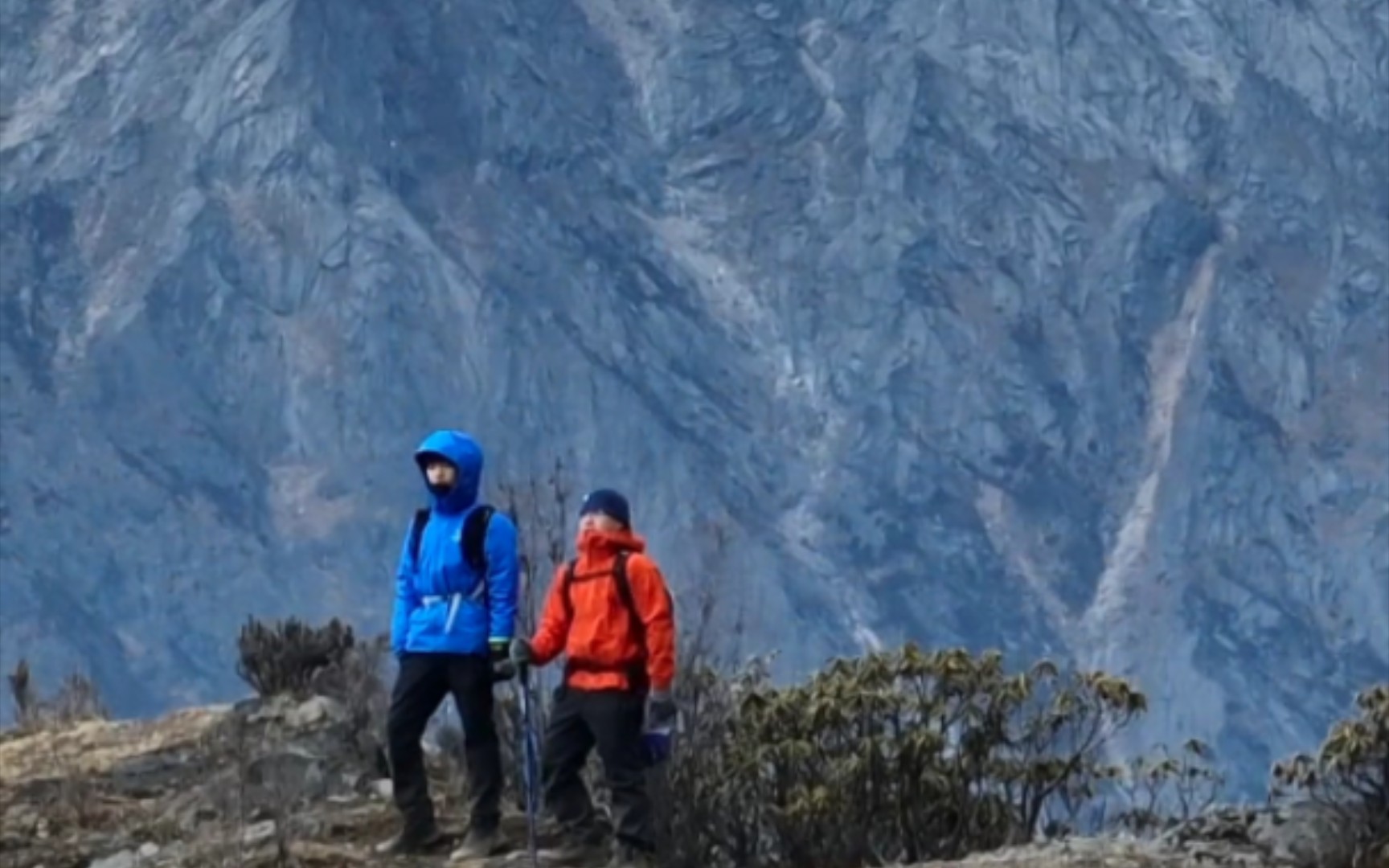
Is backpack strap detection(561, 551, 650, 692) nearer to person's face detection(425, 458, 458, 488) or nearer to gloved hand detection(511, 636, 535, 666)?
gloved hand detection(511, 636, 535, 666)

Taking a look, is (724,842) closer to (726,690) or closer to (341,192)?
(726,690)

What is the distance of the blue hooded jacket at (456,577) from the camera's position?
11562 millimetres

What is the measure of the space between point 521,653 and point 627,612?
39 cm

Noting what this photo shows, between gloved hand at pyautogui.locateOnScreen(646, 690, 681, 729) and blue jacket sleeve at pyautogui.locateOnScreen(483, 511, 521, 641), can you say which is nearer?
gloved hand at pyautogui.locateOnScreen(646, 690, 681, 729)

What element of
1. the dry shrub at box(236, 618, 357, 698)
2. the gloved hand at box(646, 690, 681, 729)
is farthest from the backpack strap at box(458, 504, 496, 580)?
the dry shrub at box(236, 618, 357, 698)

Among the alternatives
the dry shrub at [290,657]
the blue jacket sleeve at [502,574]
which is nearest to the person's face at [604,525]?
the blue jacket sleeve at [502,574]

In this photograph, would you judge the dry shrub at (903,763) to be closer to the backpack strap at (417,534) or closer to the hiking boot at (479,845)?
the hiking boot at (479,845)

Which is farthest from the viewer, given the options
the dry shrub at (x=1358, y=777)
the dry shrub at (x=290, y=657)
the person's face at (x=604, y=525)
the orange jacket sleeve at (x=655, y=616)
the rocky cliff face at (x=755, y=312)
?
the rocky cliff face at (x=755, y=312)

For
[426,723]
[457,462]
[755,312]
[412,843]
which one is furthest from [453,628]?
[755,312]

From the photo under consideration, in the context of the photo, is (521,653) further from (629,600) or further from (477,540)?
(477,540)

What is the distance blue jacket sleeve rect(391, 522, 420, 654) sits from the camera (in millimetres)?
11820

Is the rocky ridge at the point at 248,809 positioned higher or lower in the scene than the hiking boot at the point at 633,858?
higher

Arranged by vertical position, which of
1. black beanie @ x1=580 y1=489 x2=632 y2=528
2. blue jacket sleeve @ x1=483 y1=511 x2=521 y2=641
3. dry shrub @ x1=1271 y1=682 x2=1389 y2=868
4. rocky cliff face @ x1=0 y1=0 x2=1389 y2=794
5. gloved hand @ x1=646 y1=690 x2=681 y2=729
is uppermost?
rocky cliff face @ x1=0 y1=0 x2=1389 y2=794

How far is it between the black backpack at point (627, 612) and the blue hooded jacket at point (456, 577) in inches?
9.5
